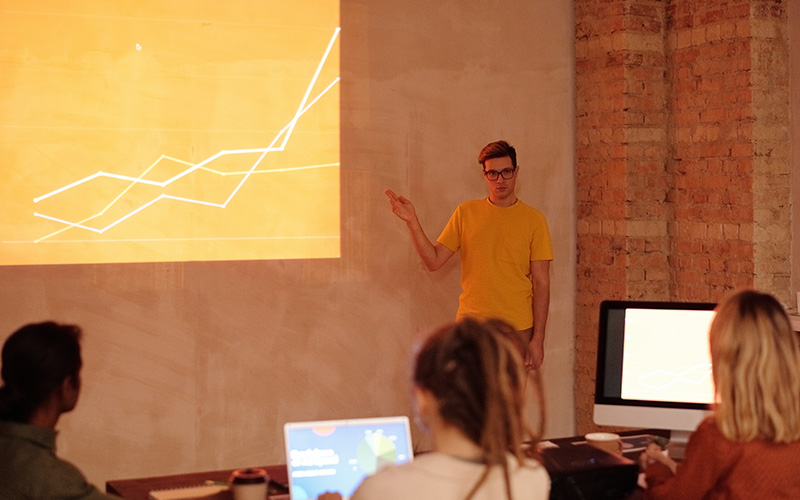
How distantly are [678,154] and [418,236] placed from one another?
58.0 inches

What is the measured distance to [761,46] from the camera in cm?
435

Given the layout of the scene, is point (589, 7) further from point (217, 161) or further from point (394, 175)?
point (217, 161)

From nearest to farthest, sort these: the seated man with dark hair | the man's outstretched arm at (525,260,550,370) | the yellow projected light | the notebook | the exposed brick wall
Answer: the seated man with dark hair < the notebook < the yellow projected light < the man's outstretched arm at (525,260,550,370) < the exposed brick wall

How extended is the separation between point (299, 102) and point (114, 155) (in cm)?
90

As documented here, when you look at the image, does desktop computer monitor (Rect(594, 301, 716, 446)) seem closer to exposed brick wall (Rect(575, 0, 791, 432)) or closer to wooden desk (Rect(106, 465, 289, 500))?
wooden desk (Rect(106, 465, 289, 500))

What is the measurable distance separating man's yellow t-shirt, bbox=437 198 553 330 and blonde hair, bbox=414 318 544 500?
2.74 meters

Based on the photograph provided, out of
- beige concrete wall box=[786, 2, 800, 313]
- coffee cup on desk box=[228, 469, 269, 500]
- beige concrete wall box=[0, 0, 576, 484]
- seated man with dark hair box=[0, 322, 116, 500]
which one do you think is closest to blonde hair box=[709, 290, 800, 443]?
coffee cup on desk box=[228, 469, 269, 500]

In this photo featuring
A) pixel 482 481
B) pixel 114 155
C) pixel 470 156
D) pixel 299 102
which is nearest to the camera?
pixel 482 481

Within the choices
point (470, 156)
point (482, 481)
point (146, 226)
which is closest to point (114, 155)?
point (146, 226)

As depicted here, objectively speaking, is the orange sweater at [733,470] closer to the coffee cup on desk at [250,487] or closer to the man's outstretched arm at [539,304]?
the coffee cup on desk at [250,487]

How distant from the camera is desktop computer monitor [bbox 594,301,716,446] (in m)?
2.72

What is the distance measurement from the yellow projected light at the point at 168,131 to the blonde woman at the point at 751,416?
2840 mm

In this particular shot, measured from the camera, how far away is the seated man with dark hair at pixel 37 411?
1911 millimetres

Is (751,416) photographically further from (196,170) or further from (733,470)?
(196,170)
